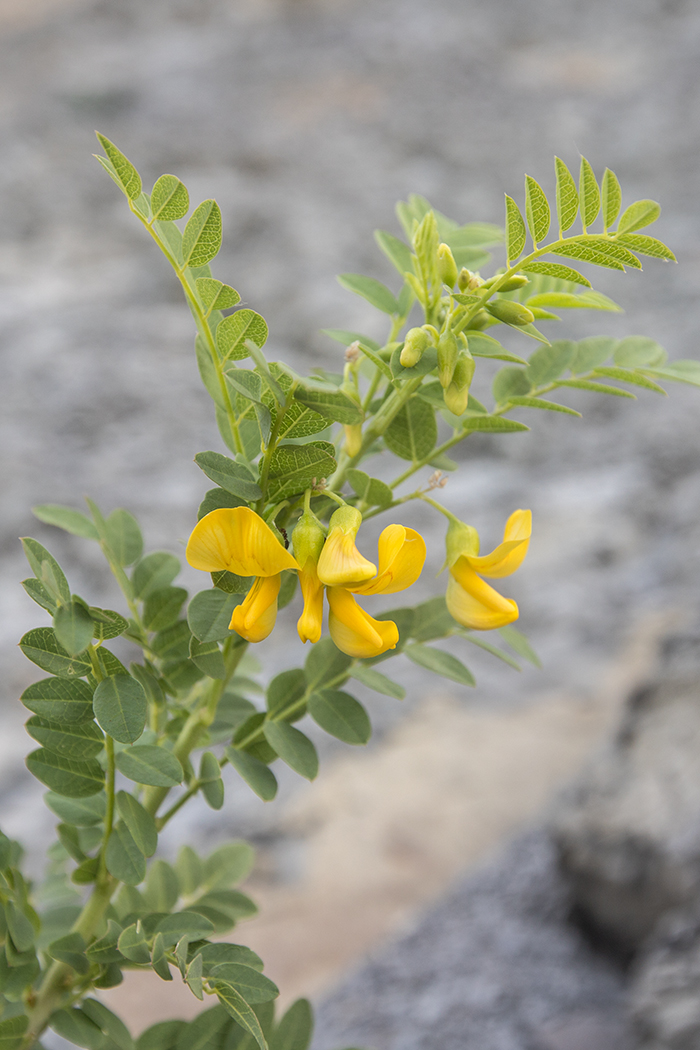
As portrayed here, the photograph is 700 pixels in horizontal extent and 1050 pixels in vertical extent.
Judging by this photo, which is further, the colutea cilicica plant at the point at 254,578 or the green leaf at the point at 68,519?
the green leaf at the point at 68,519

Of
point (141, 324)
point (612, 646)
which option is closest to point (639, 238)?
point (612, 646)

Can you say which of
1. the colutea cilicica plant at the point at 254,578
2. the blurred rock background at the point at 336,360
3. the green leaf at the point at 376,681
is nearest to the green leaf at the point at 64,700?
the colutea cilicica plant at the point at 254,578

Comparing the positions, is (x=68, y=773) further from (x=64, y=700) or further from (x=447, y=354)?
(x=447, y=354)

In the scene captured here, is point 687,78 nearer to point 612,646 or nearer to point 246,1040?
point 612,646

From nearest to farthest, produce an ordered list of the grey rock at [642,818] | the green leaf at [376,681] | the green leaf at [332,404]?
1. the green leaf at [332,404]
2. the green leaf at [376,681]
3. the grey rock at [642,818]

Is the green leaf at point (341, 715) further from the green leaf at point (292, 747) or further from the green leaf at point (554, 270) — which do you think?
the green leaf at point (554, 270)

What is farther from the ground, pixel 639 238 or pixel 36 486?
pixel 36 486
